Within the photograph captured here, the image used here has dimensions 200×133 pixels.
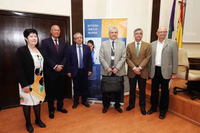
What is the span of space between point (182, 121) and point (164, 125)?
43 centimetres

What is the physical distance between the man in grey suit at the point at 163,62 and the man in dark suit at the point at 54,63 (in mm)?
1687

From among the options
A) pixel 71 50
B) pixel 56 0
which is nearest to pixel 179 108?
pixel 71 50

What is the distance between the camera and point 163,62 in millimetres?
2385

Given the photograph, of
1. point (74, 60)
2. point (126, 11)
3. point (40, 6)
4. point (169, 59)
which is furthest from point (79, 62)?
point (126, 11)

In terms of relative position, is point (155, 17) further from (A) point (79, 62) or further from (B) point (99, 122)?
(B) point (99, 122)

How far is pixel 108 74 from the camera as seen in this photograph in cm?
266

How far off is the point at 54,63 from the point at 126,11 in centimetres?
238

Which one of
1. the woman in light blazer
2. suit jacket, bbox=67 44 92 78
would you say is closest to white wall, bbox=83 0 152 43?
suit jacket, bbox=67 44 92 78

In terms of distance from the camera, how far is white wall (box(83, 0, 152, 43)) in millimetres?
3365

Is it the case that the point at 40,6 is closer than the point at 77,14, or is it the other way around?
the point at 40,6

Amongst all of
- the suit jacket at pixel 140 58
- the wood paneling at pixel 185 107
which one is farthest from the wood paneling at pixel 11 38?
the wood paneling at pixel 185 107

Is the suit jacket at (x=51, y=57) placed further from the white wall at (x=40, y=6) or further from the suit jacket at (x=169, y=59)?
the suit jacket at (x=169, y=59)

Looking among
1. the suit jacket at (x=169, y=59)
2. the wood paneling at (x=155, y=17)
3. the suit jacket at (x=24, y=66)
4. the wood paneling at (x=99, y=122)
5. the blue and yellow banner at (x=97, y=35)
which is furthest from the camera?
the wood paneling at (x=155, y=17)

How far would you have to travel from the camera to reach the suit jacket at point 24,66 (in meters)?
1.90
